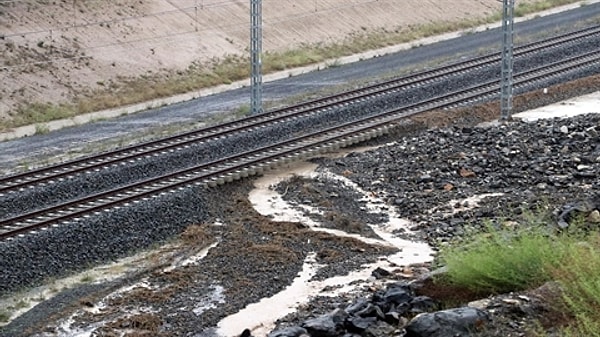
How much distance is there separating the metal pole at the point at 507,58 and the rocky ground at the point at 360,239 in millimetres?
1390

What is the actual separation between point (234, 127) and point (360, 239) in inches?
379

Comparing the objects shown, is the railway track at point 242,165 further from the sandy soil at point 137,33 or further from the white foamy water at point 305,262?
the sandy soil at point 137,33

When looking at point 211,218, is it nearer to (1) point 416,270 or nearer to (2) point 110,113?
(1) point 416,270

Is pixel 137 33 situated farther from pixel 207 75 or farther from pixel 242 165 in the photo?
pixel 242 165

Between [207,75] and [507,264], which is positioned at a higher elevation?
[507,264]

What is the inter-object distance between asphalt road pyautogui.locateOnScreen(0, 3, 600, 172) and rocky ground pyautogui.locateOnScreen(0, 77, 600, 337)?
6.47 metres

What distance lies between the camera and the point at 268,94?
3791cm

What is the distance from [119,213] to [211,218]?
2013mm

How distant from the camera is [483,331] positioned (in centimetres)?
1310

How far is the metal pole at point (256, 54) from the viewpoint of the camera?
3195 cm

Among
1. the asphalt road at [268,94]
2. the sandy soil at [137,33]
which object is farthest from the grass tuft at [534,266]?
the sandy soil at [137,33]

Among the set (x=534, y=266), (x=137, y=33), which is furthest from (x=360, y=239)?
(x=137, y=33)

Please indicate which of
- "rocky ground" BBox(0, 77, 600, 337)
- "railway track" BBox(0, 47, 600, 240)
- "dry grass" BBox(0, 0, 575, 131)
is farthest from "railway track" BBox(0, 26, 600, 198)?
"dry grass" BBox(0, 0, 575, 131)

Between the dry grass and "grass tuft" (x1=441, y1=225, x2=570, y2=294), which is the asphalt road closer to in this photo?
the dry grass
